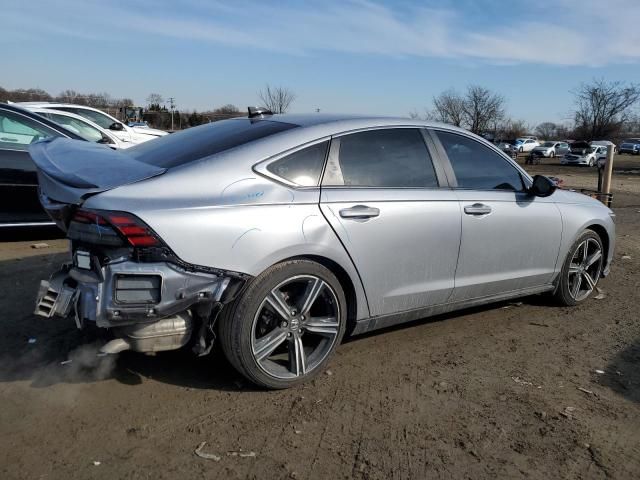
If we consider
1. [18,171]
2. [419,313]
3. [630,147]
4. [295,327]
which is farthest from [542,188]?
[630,147]

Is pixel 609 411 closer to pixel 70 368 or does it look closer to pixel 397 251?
pixel 397 251

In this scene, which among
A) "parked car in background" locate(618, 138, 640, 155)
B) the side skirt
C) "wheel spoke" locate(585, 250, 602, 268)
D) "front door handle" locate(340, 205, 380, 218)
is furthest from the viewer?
"parked car in background" locate(618, 138, 640, 155)

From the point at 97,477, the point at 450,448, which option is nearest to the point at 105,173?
the point at 97,477

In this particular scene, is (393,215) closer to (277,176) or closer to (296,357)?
(277,176)

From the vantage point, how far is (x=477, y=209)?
419 cm

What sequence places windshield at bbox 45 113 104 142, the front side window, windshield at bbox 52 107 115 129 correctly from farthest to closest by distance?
1. windshield at bbox 52 107 115 129
2. windshield at bbox 45 113 104 142
3. the front side window

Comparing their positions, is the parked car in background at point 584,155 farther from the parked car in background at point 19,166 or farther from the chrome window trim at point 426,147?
the chrome window trim at point 426,147

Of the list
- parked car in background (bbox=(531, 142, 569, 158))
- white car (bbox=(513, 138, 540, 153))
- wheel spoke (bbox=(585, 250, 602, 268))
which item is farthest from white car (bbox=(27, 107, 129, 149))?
white car (bbox=(513, 138, 540, 153))

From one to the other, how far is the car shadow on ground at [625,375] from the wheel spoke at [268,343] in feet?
6.92

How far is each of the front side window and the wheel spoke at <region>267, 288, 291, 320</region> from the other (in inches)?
182

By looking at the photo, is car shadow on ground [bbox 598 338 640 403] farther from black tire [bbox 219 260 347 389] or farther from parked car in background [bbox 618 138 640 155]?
parked car in background [bbox 618 138 640 155]

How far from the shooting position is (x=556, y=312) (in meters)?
5.13

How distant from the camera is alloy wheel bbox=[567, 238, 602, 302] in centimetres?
523

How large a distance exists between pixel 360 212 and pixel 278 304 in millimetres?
774
